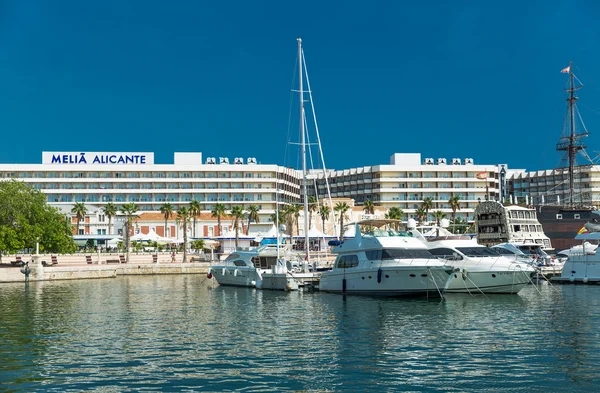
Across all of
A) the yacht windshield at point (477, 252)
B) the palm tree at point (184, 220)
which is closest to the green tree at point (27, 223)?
the palm tree at point (184, 220)

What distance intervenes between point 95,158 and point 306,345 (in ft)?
450

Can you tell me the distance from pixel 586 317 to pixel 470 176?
13152cm

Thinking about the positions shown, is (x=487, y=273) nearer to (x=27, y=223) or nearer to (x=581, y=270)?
(x=581, y=270)

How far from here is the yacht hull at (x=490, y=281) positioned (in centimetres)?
4691

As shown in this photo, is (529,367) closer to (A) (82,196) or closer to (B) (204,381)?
(B) (204,381)

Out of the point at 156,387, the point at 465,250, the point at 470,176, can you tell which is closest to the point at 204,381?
the point at 156,387

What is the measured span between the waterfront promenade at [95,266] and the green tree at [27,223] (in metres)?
1.92

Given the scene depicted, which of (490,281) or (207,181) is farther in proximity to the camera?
(207,181)

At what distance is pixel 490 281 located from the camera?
4725 cm

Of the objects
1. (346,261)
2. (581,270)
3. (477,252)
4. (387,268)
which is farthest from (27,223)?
(581,270)

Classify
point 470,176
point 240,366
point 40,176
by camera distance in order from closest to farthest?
point 240,366 → point 40,176 → point 470,176

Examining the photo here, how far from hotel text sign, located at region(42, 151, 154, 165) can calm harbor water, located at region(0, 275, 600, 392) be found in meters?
112

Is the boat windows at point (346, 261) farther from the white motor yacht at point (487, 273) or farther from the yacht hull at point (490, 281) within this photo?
the yacht hull at point (490, 281)

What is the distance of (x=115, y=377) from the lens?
22.2 metres
